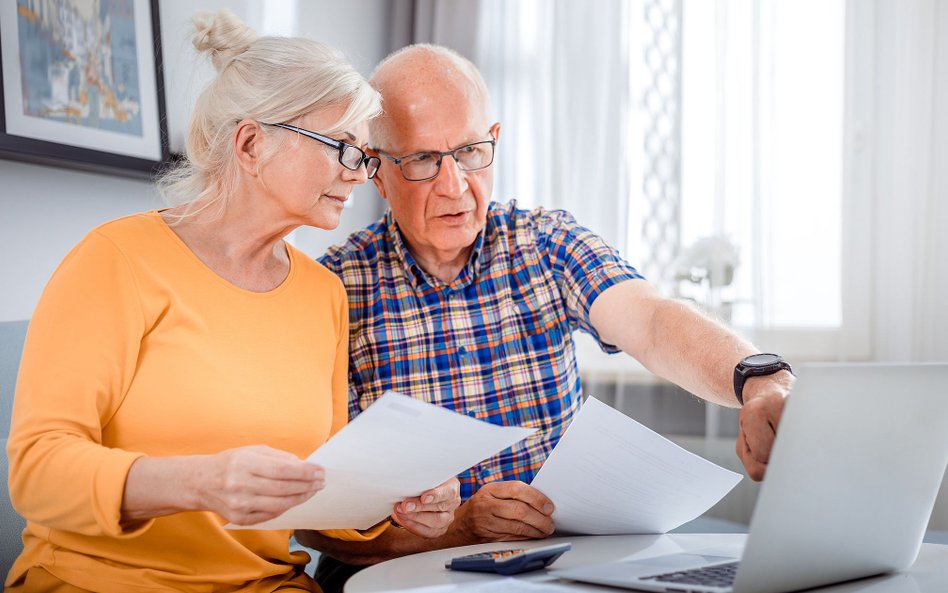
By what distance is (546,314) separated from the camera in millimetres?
1579

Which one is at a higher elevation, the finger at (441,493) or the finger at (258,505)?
the finger at (258,505)

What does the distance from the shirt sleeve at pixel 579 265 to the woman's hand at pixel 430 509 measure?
1.63 ft

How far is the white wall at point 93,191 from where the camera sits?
168 centimetres

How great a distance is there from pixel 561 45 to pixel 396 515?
224cm

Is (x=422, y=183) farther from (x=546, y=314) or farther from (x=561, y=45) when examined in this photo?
(x=561, y=45)

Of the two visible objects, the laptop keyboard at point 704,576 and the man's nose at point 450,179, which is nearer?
the laptop keyboard at point 704,576

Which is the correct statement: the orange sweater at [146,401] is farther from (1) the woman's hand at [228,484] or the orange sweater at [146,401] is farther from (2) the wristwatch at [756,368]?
(2) the wristwatch at [756,368]

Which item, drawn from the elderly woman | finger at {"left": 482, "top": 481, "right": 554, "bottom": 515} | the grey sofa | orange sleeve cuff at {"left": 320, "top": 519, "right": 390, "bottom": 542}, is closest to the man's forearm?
finger at {"left": 482, "top": 481, "right": 554, "bottom": 515}

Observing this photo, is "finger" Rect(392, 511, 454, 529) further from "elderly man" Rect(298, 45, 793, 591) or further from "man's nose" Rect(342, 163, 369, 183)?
"man's nose" Rect(342, 163, 369, 183)

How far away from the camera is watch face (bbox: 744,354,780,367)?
1006 millimetres

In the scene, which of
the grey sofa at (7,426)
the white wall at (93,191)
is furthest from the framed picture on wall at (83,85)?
the grey sofa at (7,426)

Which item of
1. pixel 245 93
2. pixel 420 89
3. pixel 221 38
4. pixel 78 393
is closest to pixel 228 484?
pixel 78 393

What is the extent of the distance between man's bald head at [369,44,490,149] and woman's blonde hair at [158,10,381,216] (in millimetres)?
223

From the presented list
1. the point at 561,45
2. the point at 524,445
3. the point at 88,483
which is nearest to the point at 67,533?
the point at 88,483
